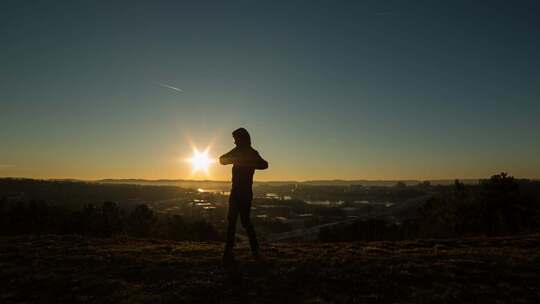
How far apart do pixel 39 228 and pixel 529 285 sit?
81040mm

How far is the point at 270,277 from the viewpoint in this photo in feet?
33.1

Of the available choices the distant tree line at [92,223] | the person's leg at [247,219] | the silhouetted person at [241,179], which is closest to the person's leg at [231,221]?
the silhouetted person at [241,179]

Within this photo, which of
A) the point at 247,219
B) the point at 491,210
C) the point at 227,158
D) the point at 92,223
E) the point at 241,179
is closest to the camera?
the point at 247,219

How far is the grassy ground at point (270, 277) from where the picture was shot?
8.77 meters

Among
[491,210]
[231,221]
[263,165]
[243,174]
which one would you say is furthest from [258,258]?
[491,210]

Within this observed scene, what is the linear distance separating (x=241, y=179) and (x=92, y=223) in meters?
72.6

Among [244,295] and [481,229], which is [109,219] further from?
[244,295]

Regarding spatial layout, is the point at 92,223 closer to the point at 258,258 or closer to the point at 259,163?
the point at 258,258

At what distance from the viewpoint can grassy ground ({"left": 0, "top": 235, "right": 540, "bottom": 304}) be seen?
877 cm

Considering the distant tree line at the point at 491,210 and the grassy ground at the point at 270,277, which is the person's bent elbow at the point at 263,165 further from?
the distant tree line at the point at 491,210

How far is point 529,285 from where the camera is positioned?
31.6 ft

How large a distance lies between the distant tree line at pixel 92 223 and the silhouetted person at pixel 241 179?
195 ft

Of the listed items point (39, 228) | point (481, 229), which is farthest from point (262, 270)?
point (39, 228)

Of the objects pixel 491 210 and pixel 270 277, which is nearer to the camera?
pixel 270 277
